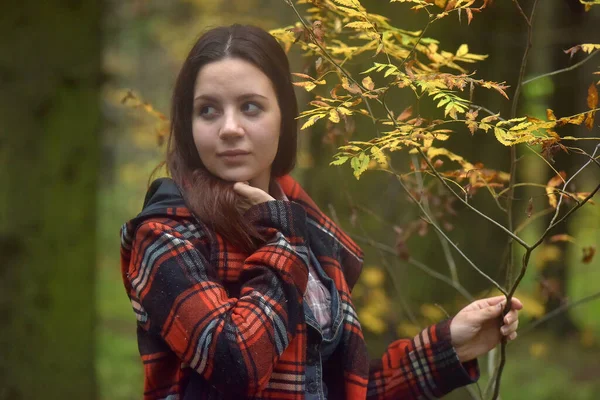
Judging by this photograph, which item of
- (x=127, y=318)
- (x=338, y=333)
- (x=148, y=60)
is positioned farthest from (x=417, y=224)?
(x=148, y=60)

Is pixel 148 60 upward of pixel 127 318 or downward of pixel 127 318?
upward

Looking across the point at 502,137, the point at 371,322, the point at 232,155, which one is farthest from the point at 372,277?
the point at 502,137

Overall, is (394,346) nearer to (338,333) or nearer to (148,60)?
(338,333)

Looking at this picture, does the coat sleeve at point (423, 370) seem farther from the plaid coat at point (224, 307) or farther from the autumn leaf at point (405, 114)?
the autumn leaf at point (405, 114)

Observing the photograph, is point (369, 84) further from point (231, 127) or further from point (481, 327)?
point (481, 327)

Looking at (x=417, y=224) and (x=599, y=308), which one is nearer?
(x=417, y=224)

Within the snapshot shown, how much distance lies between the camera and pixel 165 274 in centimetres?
191

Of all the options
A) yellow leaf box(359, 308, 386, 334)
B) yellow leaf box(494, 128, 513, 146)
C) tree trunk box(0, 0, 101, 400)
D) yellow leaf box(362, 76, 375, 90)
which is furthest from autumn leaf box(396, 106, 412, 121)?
tree trunk box(0, 0, 101, 400)

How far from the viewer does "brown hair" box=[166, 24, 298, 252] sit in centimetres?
200

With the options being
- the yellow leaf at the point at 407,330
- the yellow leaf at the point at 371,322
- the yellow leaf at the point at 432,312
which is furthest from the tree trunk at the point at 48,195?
the yellow leaf at the point at 432,312

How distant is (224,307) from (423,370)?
0.81 m

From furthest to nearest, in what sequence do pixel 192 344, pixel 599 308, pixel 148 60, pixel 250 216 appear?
pixel 148 60
pixel 599 308
pixel 250 216
pixel 192 344

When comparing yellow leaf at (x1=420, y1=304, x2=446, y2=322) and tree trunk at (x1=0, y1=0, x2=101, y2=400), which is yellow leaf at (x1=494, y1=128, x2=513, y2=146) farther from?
tree trunk at (x1=0, y1=0, x2=101, y2=400)

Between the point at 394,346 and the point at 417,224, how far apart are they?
30.9 inches
